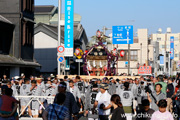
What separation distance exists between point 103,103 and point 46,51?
39381mm

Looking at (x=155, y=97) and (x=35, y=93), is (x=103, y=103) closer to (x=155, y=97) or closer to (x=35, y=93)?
(x=155, y=97)

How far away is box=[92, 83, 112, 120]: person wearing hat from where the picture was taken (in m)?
11.5

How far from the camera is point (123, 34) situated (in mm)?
45062

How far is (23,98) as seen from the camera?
16609 mm

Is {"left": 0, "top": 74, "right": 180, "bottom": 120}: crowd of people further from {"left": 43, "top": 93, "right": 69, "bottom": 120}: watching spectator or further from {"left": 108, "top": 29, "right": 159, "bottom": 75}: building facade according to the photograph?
{"left": 108, "top": 29, "right": 159, "bottom": 75}: building facade

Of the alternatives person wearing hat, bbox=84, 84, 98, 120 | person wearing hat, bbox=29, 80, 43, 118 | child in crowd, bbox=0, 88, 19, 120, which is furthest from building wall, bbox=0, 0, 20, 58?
child in crowd, bbox=0, 88, 19, 120

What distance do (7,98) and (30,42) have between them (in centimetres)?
2688

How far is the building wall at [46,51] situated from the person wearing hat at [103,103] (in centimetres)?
3799

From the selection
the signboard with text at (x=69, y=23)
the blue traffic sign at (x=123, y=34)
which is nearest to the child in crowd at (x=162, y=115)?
the signboard with text at (x=69, y=23)

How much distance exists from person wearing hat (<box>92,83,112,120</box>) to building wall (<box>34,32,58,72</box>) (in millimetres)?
37993

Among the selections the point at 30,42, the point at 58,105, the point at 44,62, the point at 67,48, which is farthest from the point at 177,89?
the point at 44,62

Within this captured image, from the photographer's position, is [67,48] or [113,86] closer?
[113,86]

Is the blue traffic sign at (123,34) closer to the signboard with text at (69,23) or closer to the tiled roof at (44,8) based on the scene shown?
the signboard with text at (69,23)

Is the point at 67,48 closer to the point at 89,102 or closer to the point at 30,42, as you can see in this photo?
the point at 30,42
